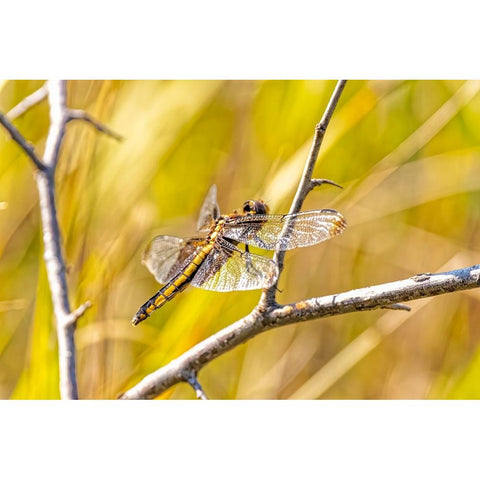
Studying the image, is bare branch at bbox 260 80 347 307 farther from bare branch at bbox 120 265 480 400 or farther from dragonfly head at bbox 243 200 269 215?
dragonfly head at bbox 243 200 269 215

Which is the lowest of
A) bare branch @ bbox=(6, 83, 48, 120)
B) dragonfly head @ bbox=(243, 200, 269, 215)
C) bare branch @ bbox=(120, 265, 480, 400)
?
bare branch @ bbox=(120, 265, 480, 400)

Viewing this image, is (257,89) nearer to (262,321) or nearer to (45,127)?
(45,127)

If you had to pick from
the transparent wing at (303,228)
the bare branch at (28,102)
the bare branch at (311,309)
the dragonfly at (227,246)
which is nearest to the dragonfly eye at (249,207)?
the dragonfly at (227,246)

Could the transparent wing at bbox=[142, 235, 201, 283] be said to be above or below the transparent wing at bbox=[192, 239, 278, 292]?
above

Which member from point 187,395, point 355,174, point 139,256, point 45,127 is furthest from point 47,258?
point 355,174

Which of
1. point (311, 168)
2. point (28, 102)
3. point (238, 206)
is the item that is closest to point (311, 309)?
point (311, 168)

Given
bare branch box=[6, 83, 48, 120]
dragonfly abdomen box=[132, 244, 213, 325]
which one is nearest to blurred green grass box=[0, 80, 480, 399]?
bare branch box=[6, 83, 48, 120]
